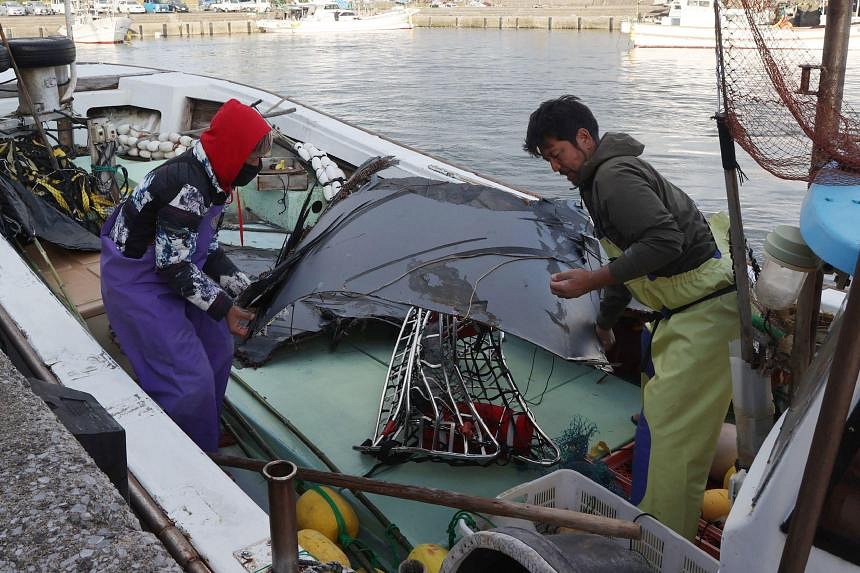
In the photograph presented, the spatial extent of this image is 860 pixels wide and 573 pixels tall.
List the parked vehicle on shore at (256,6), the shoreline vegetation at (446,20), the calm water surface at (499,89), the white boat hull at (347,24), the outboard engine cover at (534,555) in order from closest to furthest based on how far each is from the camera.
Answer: the outboard engine cover at (534,555), the calm water surface at (499,89), the shoreline vegetation at (446,20), the white boat hull at (347,24), the parked vehicle on shore at (256,6)

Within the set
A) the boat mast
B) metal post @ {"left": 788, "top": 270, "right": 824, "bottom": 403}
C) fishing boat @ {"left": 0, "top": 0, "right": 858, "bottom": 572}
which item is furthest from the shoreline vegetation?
the boat mast

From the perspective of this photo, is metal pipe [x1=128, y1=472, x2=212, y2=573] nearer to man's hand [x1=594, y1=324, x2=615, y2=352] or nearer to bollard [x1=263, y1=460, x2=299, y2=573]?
bollard [x1=263, y1=460, x2=299, y2=573]

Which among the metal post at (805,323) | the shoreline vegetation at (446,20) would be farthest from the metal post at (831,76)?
the shoreline vegetation at (446,20)

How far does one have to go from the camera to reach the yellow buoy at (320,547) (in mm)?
2557

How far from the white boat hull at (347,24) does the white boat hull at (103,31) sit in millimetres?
12371

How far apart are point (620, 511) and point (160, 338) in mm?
1829

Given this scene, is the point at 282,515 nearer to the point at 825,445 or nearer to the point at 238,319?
the point at 825,445

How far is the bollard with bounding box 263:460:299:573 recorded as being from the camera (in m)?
1.54

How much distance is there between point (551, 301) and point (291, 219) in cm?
385

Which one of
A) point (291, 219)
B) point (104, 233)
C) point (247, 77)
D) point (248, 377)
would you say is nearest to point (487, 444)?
point (248, 377)

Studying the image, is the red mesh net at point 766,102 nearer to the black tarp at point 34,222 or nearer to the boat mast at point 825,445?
the boat mast at point 825,445

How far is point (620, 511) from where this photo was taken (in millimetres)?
2742

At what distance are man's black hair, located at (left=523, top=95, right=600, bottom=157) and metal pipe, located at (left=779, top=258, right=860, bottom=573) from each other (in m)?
1.53

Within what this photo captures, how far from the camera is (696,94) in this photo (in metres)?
24.0
